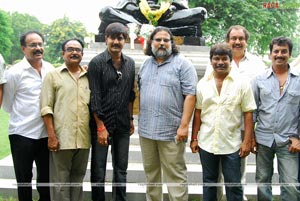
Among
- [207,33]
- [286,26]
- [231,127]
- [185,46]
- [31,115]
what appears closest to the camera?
[231,127]

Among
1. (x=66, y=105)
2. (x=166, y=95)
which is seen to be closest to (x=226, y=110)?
(x=166, y=95)

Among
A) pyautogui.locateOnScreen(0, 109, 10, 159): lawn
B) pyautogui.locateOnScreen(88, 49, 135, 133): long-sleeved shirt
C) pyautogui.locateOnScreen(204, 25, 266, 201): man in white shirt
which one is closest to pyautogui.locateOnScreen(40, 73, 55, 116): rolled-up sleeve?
pyautogui.locateOnScreen(88, 49, 135, 133): long-sleeved shirt

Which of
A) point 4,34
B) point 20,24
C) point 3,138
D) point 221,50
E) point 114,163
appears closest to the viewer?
point 221,50

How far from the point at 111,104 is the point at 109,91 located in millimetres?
115

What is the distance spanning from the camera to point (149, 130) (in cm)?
339

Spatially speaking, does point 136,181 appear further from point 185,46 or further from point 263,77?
point 185,46

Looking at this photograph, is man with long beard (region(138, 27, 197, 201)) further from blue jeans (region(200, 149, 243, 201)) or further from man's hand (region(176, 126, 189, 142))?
blue jeans (region(200, 149, 243, 201))

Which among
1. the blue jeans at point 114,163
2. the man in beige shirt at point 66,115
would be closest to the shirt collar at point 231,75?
the blue jeans at point 114,163

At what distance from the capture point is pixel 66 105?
3.31 metres

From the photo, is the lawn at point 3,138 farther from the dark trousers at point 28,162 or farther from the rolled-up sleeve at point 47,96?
the rolled-up sleeve at point 47,96

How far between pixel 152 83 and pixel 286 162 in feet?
4.29

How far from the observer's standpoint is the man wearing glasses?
11.2 feet

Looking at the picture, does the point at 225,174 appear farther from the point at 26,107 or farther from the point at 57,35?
the point at 57,35

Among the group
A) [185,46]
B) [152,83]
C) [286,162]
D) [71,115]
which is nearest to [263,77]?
[286,162]
